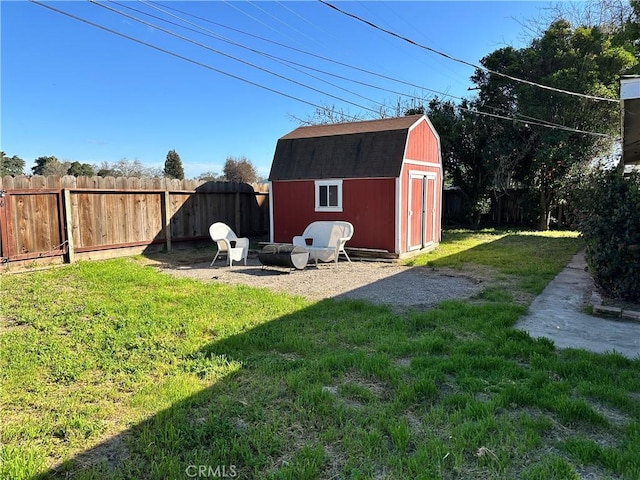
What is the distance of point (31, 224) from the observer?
7367mm

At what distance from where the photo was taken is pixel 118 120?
17562mm

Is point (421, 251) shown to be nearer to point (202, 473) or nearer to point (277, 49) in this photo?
point (277, 49)

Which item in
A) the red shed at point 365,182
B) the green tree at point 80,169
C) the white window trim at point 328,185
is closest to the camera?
the red shed at point 365,182

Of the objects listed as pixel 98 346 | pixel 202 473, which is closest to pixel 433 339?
pixel 202 473

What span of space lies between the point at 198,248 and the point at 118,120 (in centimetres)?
1048

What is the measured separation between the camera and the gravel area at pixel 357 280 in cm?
581

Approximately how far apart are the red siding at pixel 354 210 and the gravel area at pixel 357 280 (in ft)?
2.90

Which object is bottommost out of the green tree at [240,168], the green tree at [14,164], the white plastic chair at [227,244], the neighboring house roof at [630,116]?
the white plastic chair at [227,244]

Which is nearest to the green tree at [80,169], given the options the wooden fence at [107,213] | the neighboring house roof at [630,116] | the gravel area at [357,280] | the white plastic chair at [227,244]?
the wooden fence at [107,213]

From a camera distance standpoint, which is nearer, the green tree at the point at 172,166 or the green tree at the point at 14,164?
the green tree at the point at 14,164

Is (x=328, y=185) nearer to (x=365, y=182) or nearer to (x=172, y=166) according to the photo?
(x=365, y=182)

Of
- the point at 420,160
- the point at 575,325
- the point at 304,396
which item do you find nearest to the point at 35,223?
the point at 304,396

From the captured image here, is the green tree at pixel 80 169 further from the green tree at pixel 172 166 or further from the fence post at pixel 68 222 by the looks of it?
the fence post at pixel 68 222

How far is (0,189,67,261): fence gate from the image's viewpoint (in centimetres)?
696
